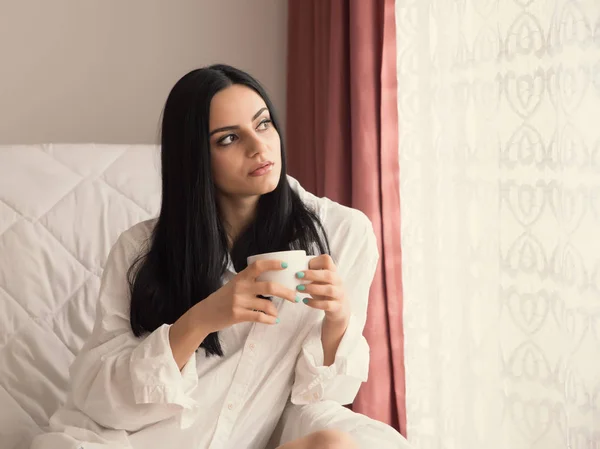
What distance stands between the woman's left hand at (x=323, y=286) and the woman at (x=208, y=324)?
0.06 feet

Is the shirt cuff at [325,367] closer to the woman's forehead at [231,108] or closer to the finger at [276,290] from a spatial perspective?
the finger at [276,290]

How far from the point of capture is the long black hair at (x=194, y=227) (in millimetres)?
1613

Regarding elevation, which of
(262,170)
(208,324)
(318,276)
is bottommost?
(208,324)

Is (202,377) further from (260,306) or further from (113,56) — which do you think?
(113,56)

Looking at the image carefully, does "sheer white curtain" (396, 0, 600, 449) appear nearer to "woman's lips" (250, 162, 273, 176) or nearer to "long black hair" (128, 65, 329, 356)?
"long black hair" (128, 65, 329, 356)

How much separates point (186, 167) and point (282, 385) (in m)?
0.48

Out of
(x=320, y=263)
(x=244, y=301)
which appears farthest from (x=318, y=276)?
(x=244, y=301)

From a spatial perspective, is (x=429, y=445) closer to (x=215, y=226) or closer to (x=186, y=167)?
(x=215, y=226)

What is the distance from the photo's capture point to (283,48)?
9.62ft

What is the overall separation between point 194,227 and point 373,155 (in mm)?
735

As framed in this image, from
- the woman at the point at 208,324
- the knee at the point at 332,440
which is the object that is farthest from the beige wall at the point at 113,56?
the knee at the point at 332,440

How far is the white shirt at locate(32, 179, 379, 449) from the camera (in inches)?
59.6

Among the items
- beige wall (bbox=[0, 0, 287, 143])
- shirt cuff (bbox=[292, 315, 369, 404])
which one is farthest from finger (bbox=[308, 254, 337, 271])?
beige wall (bbox=[0, 0, 287, 143])

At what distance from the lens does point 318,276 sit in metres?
1.37
